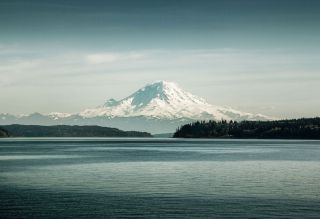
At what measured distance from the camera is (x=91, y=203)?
62375mm

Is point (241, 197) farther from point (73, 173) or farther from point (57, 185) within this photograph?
point (73, 173)

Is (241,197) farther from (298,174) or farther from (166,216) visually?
(298,174)

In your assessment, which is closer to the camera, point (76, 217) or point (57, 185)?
point (76, 217)

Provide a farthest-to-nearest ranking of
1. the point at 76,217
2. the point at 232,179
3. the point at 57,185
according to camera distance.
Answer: the point at 232,179
the point at 57,185
the point at 76,217

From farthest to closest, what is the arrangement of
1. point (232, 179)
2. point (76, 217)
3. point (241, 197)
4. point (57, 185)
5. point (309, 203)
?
point (232, 179)
point (57, 185)
point (241, 197)
point (309, 203)
point (76, 217)

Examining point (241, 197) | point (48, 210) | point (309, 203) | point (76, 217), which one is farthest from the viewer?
point (241, 197)

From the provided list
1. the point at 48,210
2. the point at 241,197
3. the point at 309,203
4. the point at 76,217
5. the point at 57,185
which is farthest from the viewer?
the point at 57,185

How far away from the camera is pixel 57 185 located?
80688 mm

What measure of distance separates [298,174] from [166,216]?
163ft

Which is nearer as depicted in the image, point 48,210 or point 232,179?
point 48,210

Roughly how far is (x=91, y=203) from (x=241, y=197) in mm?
17834

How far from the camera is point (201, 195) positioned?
226ft

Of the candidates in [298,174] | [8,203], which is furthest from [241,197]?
[298,174]

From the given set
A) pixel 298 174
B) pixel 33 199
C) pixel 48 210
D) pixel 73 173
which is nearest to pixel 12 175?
pixel 73 173
